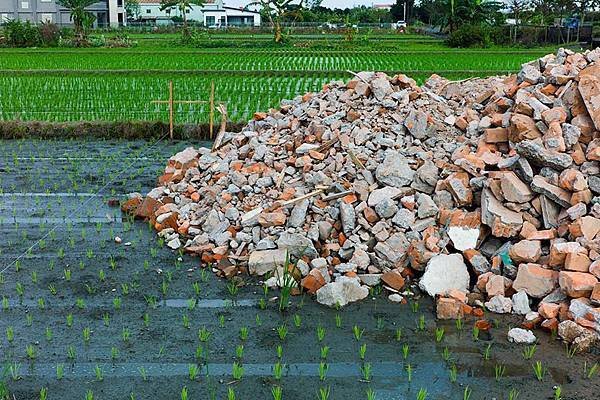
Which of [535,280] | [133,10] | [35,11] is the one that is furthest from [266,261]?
[133,10]

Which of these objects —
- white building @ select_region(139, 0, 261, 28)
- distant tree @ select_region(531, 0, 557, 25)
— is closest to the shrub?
distant tree @ select_region(531, 0, 557, 25)

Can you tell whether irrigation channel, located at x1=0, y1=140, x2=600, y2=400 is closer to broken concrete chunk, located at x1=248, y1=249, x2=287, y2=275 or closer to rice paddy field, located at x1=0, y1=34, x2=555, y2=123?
broken concrete chunk, located at x1=248, y1=249, x2=287, y2=275

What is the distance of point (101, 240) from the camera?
7.07 meters

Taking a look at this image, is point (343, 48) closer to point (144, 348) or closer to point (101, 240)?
point (101, 240)

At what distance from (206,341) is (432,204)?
2409 millimetres

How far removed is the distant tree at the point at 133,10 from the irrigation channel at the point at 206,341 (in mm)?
68901

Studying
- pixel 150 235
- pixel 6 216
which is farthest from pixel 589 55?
pixel 6 216

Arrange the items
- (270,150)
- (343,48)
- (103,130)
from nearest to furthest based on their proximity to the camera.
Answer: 1. (270,150)
2. (103,130)
3. (343,48)

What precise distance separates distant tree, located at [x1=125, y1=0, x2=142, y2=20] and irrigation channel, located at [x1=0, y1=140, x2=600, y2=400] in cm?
6890

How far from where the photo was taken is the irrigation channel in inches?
170

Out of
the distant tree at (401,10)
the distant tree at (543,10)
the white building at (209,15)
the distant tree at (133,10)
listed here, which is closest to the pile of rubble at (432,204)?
the distant tree at (543,10)

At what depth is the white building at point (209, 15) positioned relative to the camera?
2729 inches

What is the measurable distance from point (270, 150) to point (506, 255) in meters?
3.16

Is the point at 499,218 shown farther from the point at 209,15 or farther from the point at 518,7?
the point at 209,15
